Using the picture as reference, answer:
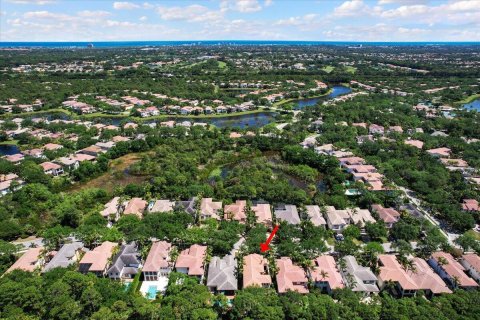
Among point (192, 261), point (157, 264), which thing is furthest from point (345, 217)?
point (157, 264)

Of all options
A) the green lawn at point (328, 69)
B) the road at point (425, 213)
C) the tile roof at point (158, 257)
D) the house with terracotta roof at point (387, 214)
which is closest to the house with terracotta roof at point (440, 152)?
the road at point (425, 213)

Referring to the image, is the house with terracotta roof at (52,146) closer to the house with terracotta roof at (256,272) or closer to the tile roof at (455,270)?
the house with terracotta roof at (256,272)

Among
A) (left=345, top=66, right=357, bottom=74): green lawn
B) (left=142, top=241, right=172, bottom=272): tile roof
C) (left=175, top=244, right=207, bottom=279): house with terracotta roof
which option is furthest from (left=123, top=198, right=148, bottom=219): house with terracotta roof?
(left=345, top=66, right=357, bottom=74): green lawn

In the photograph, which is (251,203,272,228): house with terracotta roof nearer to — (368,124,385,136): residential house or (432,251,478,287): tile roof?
(432,251,478,287): tile roof

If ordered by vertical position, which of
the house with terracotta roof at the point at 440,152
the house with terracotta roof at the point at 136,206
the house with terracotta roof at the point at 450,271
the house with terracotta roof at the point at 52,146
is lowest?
the house with terracotta roof at the point at 450,271

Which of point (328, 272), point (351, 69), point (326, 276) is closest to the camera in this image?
point (326, 276)

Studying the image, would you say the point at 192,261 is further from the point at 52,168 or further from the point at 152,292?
the point at 52,168
